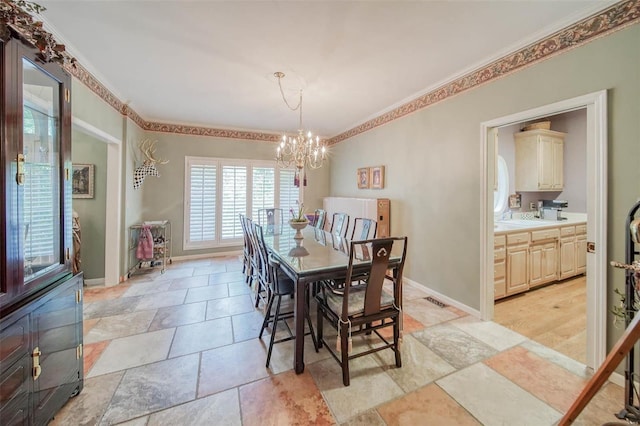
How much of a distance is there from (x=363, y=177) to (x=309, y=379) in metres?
3.61

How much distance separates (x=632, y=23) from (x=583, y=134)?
3171 mm

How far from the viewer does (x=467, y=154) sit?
9.54ft

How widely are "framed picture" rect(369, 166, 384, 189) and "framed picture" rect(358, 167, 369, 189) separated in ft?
0.43

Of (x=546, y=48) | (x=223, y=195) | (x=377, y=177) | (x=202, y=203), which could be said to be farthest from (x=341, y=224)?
(x=202, y=203)

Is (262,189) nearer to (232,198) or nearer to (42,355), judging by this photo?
Answer: (232,198)

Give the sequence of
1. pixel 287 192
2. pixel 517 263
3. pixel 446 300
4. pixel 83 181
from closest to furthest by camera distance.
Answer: pixel 446 300 < pixel 517 263 < pixel 83 181 < pixel 287 192

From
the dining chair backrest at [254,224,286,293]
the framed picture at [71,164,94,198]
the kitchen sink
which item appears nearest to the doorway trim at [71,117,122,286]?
the framed picture at [71,164,94,198]

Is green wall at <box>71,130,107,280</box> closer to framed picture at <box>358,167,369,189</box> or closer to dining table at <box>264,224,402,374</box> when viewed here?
dining table at <box>264,224,402,374</box>

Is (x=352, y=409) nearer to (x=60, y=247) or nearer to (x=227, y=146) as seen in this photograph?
(x=60, y=247)

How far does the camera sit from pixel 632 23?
1.77m

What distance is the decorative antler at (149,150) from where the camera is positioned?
14.9 feet

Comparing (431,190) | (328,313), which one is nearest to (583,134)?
(431,190)

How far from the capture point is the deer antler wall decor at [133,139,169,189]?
4309 mm

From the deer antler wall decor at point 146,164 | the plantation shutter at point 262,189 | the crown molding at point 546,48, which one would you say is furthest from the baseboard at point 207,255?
the crown molding at point 546,48
